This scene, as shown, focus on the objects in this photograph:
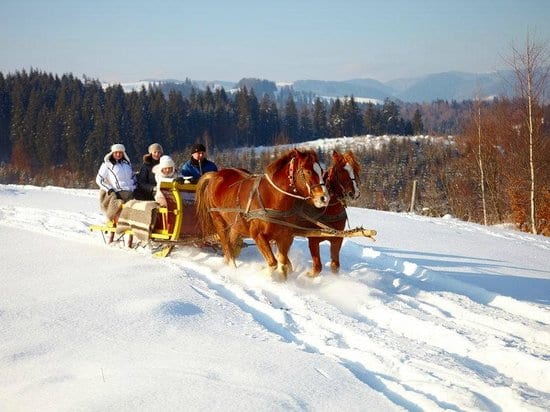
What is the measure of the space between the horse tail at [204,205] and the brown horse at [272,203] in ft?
0.57

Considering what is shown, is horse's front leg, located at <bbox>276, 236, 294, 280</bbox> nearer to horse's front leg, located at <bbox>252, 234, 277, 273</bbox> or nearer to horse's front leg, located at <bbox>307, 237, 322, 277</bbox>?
horse's front leg, located at <bbox>252, 234, 277, 273</bbox>

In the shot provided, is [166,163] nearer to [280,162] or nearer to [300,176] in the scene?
[280,162]

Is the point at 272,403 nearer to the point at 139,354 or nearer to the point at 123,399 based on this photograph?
the point at 123,399

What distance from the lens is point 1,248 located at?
827 cm

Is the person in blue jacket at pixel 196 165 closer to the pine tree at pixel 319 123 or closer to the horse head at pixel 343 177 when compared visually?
the horse head at pixel 343 177

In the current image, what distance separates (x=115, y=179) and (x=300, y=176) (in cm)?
378

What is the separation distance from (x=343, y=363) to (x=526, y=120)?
16.3 metres

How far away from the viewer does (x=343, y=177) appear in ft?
24.8

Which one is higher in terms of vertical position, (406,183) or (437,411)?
(437,411)

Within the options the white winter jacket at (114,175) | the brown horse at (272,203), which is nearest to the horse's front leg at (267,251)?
the brown horse at (272,203)

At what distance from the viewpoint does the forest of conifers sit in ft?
71.1

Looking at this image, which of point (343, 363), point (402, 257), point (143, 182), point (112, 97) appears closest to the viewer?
point (343, 363)

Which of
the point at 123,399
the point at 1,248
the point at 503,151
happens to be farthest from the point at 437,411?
the point at 503,151

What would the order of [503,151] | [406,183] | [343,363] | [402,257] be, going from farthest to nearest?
[406,183], [503,151], [402,257], [343,363]
